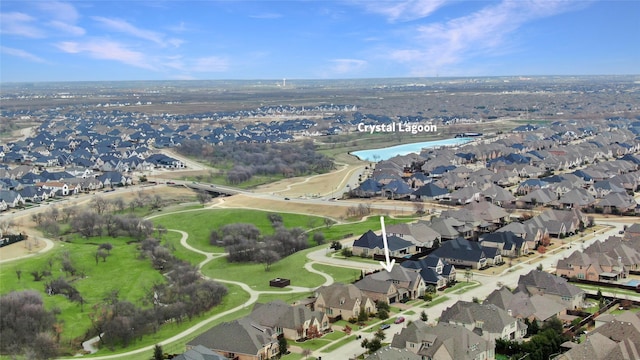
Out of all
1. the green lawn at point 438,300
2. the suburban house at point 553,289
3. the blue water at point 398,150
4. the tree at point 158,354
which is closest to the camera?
the tree at point 158,354

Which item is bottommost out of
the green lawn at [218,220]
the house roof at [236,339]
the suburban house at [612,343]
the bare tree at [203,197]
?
the green lawn at [218,220]

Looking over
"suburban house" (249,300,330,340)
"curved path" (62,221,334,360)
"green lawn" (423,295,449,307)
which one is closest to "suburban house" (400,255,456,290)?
"green lawn" (423,295,449,307)

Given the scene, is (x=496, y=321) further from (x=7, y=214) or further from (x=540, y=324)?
(x=7, y=214)

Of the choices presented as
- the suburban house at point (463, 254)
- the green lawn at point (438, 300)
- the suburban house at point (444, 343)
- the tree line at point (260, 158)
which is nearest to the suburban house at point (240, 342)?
the suburban house at point (444, 343)

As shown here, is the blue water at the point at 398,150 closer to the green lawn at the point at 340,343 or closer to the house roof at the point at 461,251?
the house roof at the point at 461,251

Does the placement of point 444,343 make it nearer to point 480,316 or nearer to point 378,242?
point 480,316

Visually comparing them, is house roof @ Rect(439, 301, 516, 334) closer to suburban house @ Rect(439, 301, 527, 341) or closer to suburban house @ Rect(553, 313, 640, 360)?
suburban house @ Rect(439, 301, 527, 341)
